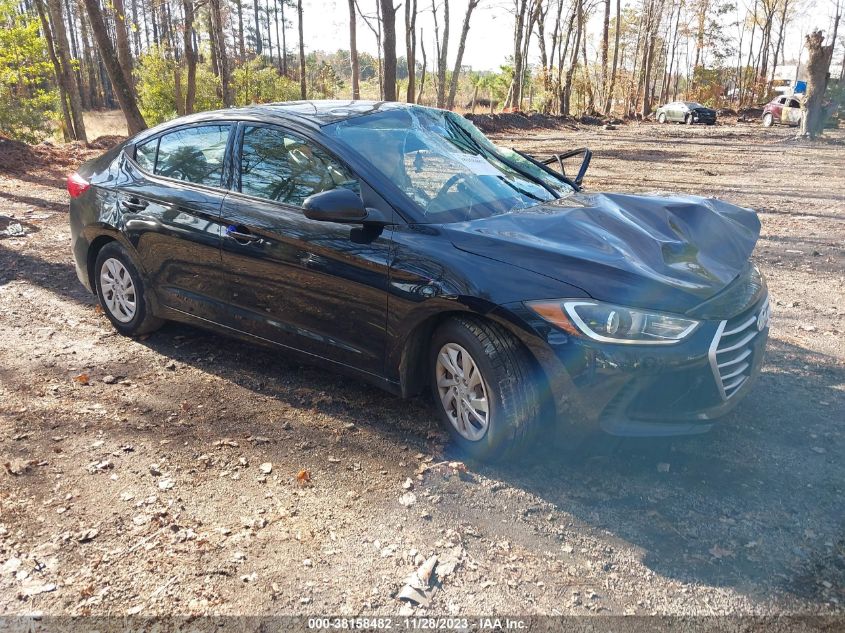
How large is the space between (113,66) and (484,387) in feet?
46.2

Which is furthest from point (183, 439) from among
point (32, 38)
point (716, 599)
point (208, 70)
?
point (208, 70)

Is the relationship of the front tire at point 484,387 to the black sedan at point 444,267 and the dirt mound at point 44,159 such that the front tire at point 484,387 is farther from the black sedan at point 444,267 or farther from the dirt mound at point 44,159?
the dirt mound at point 44,159

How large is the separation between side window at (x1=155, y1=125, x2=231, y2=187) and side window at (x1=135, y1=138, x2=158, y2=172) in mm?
55

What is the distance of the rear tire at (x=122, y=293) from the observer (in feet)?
15.6

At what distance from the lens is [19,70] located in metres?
18.8

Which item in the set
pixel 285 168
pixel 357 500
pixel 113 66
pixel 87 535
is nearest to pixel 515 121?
pixel 113 66

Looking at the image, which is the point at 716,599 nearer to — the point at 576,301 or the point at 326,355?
the point at 576,301

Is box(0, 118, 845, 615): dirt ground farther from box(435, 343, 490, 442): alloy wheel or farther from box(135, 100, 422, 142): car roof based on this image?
box(135, 100, 422, 142): car roof

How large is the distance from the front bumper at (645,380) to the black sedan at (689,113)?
3887 cm

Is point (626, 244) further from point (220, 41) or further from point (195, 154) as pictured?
point (220, 41)

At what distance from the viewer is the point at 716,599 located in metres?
2.44

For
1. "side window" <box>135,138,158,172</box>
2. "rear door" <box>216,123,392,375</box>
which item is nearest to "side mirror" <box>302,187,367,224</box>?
"rear door" <box>216,123,392,375</box>

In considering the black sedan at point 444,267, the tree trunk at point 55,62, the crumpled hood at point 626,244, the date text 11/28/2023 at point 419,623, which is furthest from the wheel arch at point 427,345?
the tree trunk at point 55,62

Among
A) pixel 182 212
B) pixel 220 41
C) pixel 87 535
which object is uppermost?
pixel 220 41
